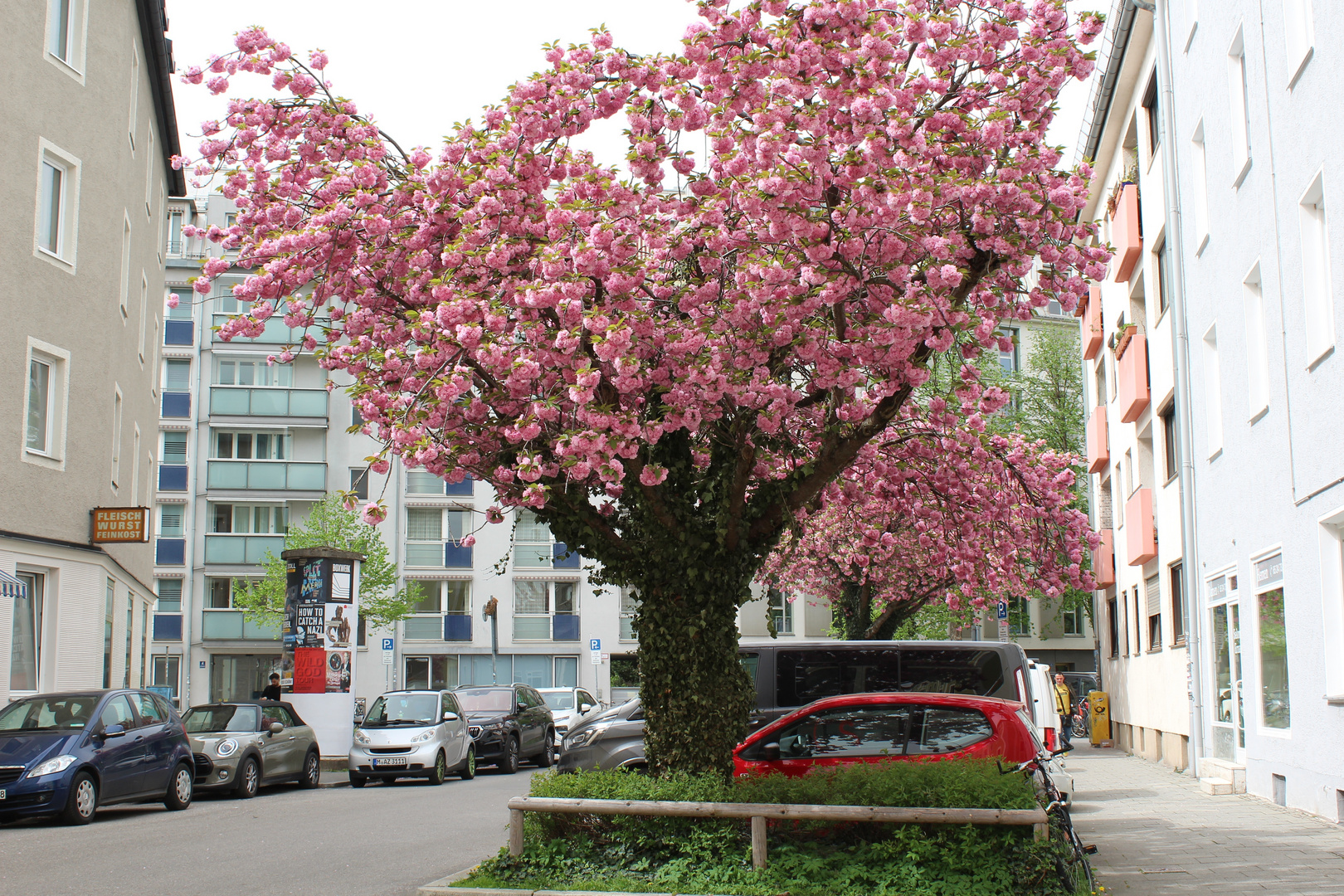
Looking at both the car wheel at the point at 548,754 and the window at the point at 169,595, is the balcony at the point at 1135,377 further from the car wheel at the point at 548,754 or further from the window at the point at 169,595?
the window at the point at 169,595

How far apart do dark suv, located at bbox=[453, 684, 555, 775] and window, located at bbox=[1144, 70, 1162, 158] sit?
52.1 ft

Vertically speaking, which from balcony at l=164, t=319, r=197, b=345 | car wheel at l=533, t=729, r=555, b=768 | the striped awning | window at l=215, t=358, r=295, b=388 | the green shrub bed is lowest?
car wheel at l=533, t=729, r=555, b=768

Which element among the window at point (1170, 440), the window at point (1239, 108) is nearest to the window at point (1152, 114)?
the window at point (1170, 440)

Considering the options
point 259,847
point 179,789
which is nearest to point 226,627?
point 179,789

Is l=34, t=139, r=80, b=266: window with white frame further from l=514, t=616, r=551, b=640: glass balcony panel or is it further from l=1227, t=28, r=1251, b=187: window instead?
l=514, t=616, r=551, b=640: glass balcony panel

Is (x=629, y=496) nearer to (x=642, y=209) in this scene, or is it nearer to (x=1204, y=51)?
(x=642, y=209)

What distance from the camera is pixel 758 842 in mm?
9023

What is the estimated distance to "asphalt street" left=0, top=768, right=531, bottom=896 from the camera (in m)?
10.4

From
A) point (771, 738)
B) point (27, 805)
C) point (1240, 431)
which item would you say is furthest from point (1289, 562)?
point (27, 805)

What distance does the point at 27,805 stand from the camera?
14.4 m

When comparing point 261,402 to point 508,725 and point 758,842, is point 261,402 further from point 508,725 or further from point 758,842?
point 758,842

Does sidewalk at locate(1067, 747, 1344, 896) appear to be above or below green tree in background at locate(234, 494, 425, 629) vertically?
below

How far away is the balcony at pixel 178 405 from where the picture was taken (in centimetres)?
5216

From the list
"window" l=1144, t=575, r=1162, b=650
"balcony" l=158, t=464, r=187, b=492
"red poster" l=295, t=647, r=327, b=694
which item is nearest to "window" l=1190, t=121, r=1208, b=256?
"window" l=1144, t=575, r=1162, b=650
